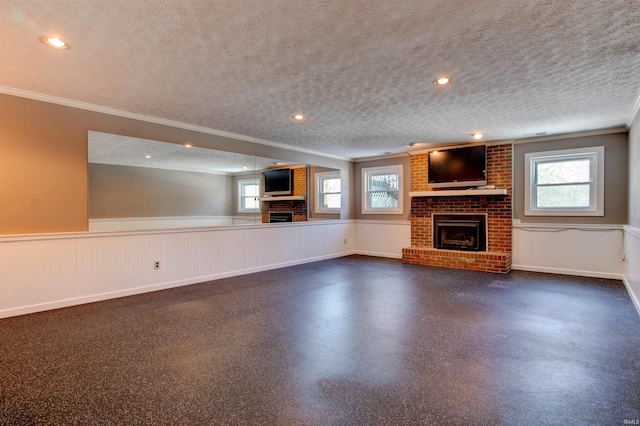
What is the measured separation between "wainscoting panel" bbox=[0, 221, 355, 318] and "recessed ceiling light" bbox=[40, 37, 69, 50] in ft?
6.96

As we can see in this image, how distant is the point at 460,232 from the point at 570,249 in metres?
1.76

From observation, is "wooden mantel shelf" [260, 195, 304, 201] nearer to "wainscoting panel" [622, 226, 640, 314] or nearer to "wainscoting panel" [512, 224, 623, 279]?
"wainscoting panel" [512, 224, 623, 279]

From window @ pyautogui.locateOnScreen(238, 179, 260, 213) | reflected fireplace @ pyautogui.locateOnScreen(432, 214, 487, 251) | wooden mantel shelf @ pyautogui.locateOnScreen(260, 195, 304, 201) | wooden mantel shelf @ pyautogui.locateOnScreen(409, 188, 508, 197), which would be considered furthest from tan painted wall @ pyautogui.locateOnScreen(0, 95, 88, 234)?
reflected fireplace @ pyautogui.locateOnScreen(432, 214, 487, 251)

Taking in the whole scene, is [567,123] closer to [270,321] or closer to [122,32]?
[270,321]

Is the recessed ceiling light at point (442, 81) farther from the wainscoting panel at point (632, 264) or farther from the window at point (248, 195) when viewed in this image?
the window at point (248, 195)

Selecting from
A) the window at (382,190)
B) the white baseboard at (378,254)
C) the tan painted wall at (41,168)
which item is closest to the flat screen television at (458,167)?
the window at (382,190)

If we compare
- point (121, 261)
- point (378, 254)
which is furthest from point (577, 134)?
point (121, 261)

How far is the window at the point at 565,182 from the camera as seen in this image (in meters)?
5.27

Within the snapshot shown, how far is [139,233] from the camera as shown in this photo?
14.3 ft

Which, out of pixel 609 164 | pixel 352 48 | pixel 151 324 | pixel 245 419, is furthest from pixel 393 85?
pixel 609 164

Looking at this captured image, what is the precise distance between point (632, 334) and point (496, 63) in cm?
268

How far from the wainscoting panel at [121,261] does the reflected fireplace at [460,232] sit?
3.08 m

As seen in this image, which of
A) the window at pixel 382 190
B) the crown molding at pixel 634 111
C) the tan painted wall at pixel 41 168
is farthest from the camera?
the window at pixel 382 190

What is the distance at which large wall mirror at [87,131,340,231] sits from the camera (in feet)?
13.4
